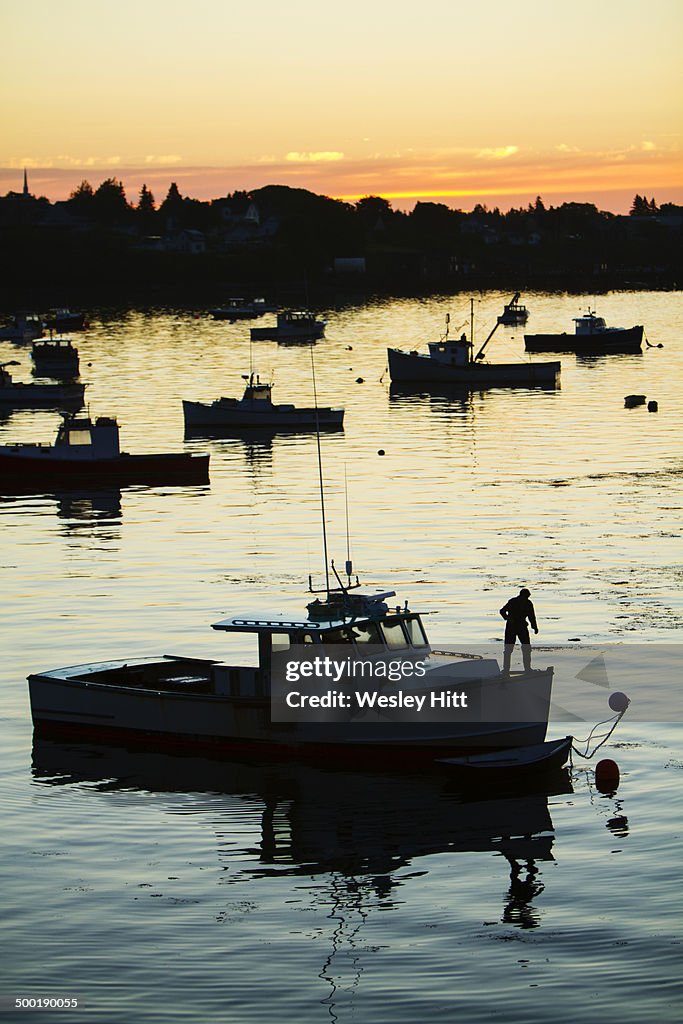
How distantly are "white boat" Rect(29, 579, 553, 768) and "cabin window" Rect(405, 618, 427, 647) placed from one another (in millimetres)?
21

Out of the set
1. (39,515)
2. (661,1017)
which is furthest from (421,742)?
(39,515)

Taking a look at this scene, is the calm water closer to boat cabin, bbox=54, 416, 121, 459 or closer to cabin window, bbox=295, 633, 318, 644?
cabin window, bbox=295, 633, 318, 644

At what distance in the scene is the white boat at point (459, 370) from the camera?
139250 mm

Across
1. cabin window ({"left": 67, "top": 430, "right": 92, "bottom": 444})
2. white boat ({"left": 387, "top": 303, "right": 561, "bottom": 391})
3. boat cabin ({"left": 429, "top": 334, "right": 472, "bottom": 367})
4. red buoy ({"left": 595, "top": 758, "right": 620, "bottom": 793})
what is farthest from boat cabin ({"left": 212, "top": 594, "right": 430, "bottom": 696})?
boat cabin ({"left": 429, "top": 334, "right": 472, "bottom": 367})

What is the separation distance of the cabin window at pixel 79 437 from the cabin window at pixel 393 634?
48.6 m

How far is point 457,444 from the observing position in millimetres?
98625

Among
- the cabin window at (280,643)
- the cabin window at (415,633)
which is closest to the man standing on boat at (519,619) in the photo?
the cabin window at (415,633)

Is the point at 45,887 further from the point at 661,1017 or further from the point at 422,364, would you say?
the point at 422,364

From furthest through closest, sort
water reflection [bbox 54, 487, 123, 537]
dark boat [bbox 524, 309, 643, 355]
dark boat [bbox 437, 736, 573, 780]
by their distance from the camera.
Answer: dark boat [bbox 524, 309, 643, 355], water reflection [bbox 54, 487, 123, 537], dark boat [bbox 437, 736, 573, 780]

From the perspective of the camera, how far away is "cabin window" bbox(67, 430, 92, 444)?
79.9 m

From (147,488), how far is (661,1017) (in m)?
59.5

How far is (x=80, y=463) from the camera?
7894 centimetres

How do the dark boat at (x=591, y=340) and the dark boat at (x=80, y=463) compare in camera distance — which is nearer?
the dark boat at (x=80, y=463)

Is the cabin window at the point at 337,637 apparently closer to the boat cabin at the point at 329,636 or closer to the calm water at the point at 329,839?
the boat cabin at the point at 329,636
